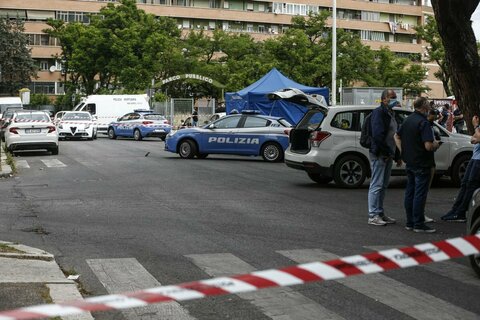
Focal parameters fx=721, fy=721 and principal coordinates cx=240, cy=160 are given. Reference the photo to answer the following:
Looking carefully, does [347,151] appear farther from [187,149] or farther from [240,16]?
[240,16]

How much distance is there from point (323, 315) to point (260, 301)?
24.7 inches

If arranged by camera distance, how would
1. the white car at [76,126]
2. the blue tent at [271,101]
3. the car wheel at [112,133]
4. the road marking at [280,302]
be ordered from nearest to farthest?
1. the road marking at [280,302]
2. the blue tent at [271,101]
3. the white car at [76,126]
4. the car wheel at [112,133]

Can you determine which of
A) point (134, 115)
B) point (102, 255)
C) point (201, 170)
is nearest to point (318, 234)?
point (102, 255)

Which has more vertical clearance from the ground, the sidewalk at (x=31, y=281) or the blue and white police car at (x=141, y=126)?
the blue and white police car at (x=141, y=126)

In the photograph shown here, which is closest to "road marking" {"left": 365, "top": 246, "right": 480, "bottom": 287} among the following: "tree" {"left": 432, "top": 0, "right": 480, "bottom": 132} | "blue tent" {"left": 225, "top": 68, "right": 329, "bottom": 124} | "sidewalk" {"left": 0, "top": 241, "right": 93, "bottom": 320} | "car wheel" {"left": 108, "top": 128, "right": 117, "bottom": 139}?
"sidewalk" {"left": 0, "top": 241, "right": 93, "bottom": 320}

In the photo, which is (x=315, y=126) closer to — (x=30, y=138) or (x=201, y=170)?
(x=201, y=170)

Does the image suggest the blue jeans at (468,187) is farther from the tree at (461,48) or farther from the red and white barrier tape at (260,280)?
the red and white barrier tape at (260,280)

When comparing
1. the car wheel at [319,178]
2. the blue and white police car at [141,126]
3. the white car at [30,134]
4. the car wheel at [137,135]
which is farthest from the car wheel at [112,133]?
the car wheel at [319,178]

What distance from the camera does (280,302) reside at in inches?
236

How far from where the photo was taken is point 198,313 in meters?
5.69

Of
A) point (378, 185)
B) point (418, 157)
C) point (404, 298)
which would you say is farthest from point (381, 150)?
point (404, 298)

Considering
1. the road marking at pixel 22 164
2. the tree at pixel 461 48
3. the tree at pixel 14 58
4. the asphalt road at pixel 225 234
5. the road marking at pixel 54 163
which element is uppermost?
the tree at pixel 14 58

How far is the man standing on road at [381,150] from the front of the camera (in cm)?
1045

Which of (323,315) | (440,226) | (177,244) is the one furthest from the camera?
(440,226)
